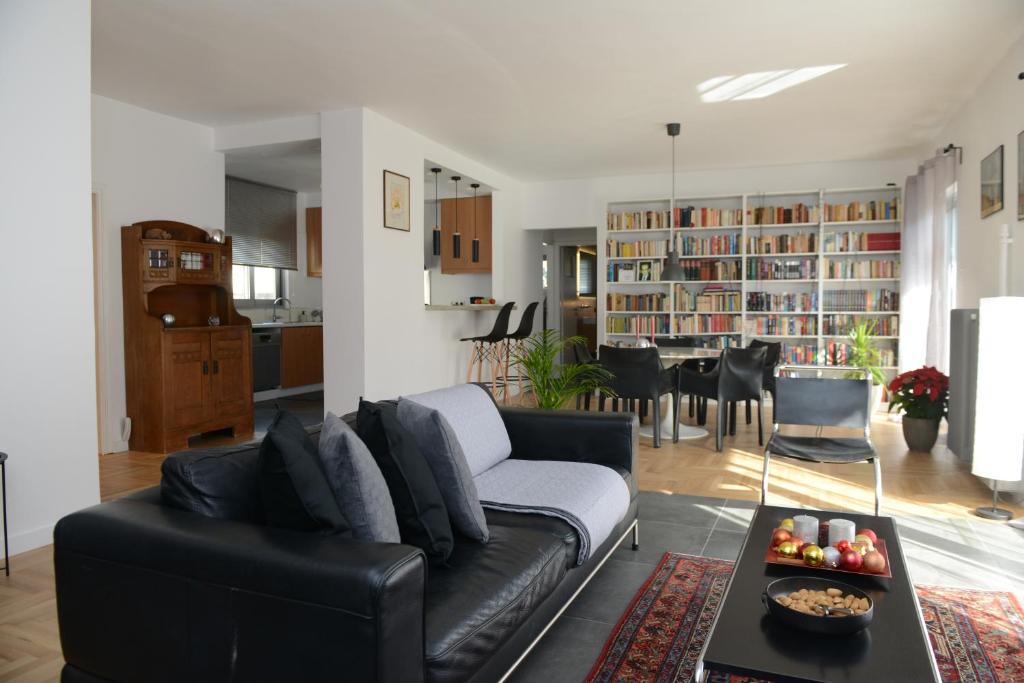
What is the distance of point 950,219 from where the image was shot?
679 centimetres

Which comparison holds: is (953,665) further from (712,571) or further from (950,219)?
(950,219)

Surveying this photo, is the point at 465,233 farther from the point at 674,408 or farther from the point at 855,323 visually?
the point at 855,323

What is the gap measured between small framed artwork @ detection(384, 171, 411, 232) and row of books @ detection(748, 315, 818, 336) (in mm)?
4456

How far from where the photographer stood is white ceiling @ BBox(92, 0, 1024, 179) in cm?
395

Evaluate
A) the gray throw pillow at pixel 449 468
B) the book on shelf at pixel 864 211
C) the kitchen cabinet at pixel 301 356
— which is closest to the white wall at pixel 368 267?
the kitchen cabinet at pixel 301 356

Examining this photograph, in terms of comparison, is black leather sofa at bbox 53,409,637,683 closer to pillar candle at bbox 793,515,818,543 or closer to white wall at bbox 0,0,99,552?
pillar candle at bbox 793,515,818,543

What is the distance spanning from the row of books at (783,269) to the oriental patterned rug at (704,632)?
19.4 ft

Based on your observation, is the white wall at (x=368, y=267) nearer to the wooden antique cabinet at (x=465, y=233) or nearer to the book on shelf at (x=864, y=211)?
the wooden antique cabinet at (x=465, y=233)

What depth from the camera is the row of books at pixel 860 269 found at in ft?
26.1

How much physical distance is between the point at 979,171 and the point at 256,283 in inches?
301

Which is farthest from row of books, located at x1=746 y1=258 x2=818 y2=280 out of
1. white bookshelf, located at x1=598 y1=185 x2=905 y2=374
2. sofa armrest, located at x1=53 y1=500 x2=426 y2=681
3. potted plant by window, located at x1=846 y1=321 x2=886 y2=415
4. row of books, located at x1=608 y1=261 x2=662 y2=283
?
sofa armrest, located at x1=53 y1=500 x2=426 y2=681

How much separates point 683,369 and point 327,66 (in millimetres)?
3624

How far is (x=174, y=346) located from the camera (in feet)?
18.3

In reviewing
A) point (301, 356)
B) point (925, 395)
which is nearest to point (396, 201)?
point (301, 356)
